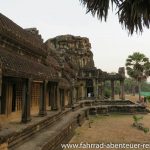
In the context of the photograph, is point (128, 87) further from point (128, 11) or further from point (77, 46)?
point (128, 11)

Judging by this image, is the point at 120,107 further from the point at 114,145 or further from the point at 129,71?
the point at 114,145

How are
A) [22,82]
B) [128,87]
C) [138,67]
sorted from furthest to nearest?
[128,87]
[138,67]
[22,82]

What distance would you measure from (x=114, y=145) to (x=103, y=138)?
1657 mm

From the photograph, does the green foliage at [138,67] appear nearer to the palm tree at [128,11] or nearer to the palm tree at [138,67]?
the palm tree at [138,67]

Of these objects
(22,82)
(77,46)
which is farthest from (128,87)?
(22,82)

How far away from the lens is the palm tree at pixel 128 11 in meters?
5.34

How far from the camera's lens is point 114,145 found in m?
12.3

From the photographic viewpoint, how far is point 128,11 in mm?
5715

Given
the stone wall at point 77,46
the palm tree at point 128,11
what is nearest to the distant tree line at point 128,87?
the stone wall at point 77,46

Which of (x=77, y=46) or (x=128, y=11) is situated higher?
(x=77, y=46)

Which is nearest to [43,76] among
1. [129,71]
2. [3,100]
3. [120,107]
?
[3,100]

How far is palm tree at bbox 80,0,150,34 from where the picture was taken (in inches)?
210

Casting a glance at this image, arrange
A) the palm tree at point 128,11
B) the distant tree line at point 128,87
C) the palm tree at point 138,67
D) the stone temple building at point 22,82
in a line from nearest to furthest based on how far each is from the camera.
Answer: the palm tree at point 128,11 < the stone temple building at point 22,82 < the palm tree at point 138,67 < the distant tree line at point 128,87

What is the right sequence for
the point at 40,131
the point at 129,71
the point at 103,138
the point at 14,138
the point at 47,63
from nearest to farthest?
the point at 14,138, the point at 40,131, the point at 103,138, the point at 47,63, the point at 129,71
